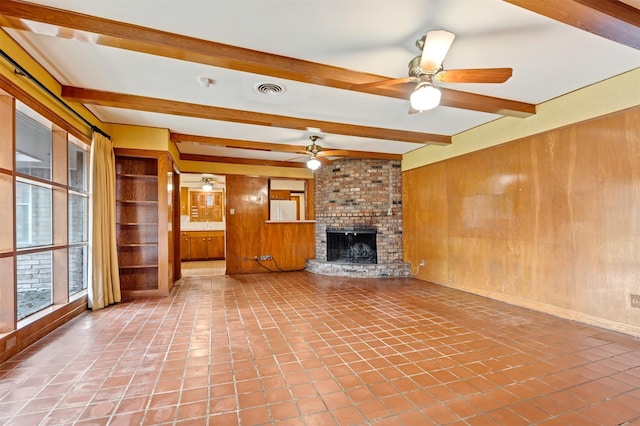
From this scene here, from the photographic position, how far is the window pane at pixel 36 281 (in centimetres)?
319

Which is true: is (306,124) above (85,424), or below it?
above

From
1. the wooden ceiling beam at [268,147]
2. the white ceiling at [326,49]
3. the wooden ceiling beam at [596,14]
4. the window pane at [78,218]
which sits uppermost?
the white ceiling at [326,49]

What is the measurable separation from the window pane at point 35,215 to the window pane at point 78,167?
1.48 ft

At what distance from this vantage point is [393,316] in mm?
3432

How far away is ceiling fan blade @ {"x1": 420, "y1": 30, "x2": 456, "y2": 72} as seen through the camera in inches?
79.0

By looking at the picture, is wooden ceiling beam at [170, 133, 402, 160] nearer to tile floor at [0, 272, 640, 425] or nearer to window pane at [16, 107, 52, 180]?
window pane at [16, 107, 52, 180]

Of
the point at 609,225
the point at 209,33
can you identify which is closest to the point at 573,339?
the point at 609,225

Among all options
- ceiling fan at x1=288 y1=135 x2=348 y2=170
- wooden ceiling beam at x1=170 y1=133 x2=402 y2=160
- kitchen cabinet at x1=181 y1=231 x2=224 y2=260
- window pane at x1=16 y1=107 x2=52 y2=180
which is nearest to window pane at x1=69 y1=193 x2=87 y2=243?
window pane at x1=16 y1=107 x2=52 y2=180

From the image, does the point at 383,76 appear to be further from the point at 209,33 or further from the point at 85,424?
the point at 85,424

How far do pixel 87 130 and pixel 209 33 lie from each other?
2.65m

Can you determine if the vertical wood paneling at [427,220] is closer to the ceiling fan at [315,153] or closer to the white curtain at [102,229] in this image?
the ceiling fan at [315,153]

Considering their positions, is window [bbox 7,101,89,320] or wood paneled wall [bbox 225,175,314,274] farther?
wood paneled wall [bbox 225,175,314,274]

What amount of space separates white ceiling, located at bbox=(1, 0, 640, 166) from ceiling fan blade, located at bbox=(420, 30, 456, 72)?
118 millimetres

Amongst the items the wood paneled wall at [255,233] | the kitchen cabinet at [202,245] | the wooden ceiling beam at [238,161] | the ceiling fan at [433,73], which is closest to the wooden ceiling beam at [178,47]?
the ceiling fan at [433,73]
